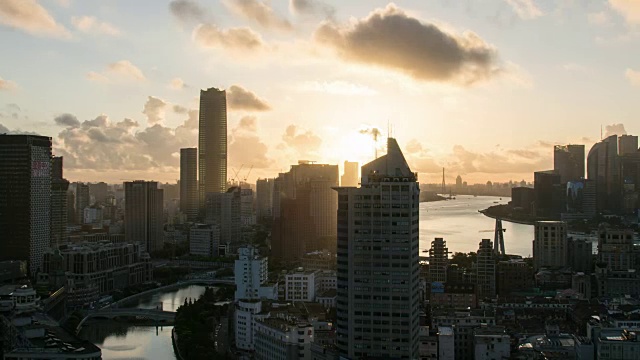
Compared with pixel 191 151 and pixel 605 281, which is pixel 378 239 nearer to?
pixel 605 281

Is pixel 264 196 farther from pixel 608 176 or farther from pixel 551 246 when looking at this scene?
pixel 551 246

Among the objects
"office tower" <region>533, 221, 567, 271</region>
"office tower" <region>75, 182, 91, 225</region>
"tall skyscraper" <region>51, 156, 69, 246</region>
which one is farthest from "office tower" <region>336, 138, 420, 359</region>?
"office tower" <region>75, 182, 91, 225</region>

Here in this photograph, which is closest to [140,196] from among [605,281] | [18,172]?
[18,172]

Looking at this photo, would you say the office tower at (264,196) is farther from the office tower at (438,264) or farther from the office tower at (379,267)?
the office tower at (379,267)

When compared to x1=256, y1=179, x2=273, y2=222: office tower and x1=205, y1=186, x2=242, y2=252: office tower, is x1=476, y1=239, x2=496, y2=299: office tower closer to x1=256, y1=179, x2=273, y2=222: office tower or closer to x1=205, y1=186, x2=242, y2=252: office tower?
x1=205, y1=186, x2=242, y2=252: office tower

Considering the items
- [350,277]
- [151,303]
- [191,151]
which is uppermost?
[191,151]

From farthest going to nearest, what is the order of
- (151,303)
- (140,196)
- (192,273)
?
(140,196) → (192,273) → (151,303)

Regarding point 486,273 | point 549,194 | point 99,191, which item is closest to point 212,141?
point 99,191
